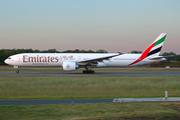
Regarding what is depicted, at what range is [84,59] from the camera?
110 ft

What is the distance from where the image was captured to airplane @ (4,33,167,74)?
32000 millimetres

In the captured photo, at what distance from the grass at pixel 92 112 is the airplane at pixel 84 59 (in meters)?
20.5

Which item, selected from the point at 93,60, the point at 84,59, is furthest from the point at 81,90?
the point at 84,59

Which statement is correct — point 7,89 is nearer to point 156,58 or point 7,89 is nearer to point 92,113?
point 92,113

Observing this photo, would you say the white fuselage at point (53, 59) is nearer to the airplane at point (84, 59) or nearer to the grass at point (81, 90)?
the airplane at point (84, 59)

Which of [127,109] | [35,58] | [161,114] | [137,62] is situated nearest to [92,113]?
[127,109]

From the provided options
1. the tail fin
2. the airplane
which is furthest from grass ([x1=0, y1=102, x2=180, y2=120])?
the tail fin

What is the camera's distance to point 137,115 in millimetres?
8820

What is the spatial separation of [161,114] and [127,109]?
1555 mm

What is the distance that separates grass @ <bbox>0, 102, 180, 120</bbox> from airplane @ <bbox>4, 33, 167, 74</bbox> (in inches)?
809

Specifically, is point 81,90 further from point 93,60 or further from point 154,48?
point 154,48

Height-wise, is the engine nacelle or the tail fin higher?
the tail fin

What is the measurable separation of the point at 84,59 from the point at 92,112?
24.5 meters

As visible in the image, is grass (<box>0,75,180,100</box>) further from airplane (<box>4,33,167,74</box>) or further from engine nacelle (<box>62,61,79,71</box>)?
airplane (<box>4,33,167,74</box>)
